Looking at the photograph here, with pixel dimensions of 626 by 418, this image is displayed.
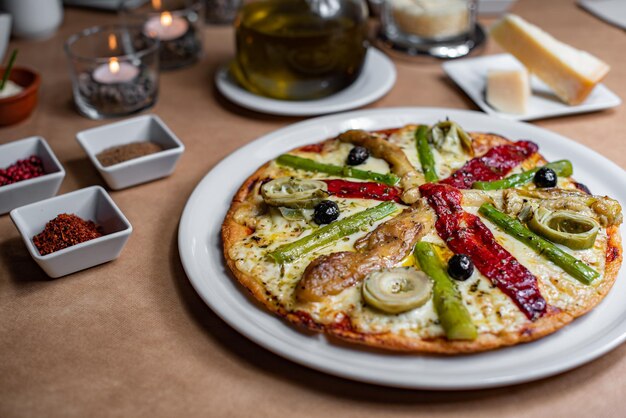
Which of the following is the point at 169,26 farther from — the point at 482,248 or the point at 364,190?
the point at 482,248

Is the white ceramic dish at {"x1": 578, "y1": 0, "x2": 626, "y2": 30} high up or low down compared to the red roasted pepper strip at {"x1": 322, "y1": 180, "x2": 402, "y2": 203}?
down

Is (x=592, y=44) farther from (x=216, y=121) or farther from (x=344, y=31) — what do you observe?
(x=216, y=121)

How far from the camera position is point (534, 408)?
241cm

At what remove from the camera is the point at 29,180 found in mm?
3387

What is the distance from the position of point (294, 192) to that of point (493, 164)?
3.45ft

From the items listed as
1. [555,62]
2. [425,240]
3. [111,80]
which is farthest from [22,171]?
[555,62]

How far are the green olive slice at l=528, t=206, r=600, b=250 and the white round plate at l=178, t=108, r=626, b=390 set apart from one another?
0.24 meters

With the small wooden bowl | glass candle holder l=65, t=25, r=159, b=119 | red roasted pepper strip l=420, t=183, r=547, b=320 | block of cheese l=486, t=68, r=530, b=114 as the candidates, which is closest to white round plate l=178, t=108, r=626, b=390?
red roasted pepper strip l=420, t=183, r=547, b=320

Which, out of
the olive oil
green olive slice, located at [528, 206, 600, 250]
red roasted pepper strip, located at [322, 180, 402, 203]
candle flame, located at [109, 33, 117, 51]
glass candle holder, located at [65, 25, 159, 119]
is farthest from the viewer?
candle flame, located at [109, 33, 117, 51]

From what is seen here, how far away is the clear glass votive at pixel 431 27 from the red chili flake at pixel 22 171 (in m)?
2.82

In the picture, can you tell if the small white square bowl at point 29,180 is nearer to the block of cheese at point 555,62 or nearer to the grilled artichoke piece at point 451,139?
the grilled artichoke piece at point 451,139

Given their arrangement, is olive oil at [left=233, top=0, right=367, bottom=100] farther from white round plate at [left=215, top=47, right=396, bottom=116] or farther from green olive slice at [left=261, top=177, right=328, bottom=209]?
green olive slice at [left=261, top=177, right=328, bottom=209]

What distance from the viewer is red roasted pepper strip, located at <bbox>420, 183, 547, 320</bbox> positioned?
260 centimetres

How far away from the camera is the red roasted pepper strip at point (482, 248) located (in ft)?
8.52
